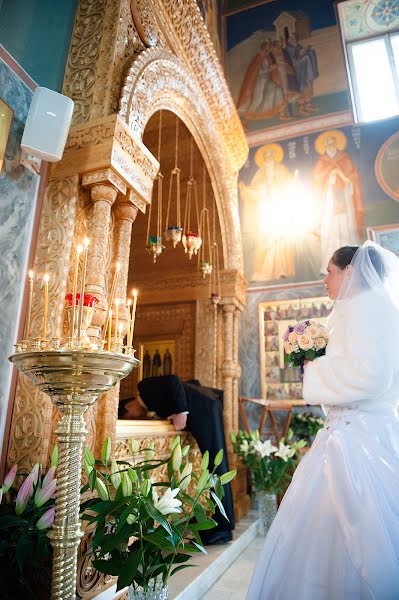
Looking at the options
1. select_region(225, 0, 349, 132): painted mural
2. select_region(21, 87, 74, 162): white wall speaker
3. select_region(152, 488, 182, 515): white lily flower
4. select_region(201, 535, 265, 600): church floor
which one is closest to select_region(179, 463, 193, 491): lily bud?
select_region(152, 488, 182, 515): white lily flower

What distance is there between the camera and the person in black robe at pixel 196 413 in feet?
12.0

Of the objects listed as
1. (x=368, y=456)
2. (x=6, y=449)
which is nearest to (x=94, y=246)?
(x=6, y=449)

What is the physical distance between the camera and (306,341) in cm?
212

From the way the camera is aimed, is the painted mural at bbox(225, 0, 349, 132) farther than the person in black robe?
Yes

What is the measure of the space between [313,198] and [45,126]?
18.3 ft

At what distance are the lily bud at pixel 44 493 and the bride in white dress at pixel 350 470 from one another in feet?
3.11

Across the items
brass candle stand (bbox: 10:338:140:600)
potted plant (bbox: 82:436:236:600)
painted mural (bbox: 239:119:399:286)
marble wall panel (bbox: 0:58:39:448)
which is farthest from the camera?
painted mural (bbox: 239:119:399:286)

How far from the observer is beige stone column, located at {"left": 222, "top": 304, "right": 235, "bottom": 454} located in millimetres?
5273

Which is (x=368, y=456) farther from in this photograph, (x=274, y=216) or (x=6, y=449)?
(x=274, y=216)

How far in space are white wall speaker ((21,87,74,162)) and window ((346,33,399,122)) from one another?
21.7 feet

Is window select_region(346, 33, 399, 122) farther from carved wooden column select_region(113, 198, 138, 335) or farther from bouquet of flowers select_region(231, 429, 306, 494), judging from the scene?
carved wooden column select_region(113, 198, 138, 335)

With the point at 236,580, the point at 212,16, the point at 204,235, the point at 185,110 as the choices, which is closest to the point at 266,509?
the point at 236,580

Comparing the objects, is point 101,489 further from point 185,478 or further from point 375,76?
point 375,76

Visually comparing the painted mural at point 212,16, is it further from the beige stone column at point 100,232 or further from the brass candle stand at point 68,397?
the brass candle stand at point 68,397
